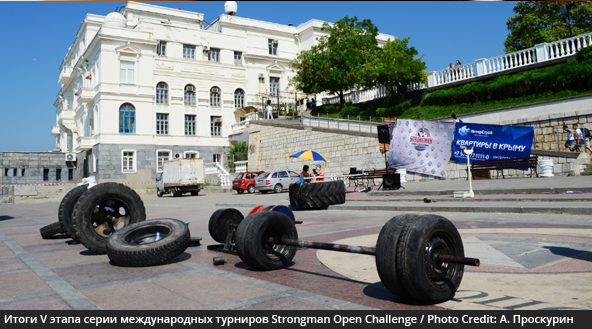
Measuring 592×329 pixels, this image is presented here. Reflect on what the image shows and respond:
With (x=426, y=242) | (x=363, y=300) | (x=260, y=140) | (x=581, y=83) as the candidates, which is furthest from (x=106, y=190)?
(x=260, y=140)

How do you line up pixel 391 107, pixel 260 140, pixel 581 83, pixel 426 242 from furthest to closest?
pixel 260 140, pixel 391 107, pixel 581 83, pixel 426 242

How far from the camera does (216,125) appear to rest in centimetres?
4794

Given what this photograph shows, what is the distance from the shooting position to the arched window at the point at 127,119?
41.7 m

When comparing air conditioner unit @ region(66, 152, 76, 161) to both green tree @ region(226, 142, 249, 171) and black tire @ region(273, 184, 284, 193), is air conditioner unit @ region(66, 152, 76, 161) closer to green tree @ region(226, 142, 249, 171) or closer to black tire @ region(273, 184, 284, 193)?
green tree @ region(226, 142, 249, 171)

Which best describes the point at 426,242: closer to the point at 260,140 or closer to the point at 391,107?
the point at 391,107

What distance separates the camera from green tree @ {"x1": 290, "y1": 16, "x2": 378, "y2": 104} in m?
37.5

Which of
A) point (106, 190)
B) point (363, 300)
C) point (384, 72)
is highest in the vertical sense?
point (384, 72)

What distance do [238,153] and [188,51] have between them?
1410cm

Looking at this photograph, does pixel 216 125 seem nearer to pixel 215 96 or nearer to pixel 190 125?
pixel 190 125

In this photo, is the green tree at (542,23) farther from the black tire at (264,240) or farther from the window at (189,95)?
the black tire at (264,240)

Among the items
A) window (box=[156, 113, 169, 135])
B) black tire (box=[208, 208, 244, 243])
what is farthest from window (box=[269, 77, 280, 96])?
black tire (box=[208, 208, 244, 243])

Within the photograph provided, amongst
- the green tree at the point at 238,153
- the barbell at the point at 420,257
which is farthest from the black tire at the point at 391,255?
the green tree at the point at 238,153

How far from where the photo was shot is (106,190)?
6.98 metres
